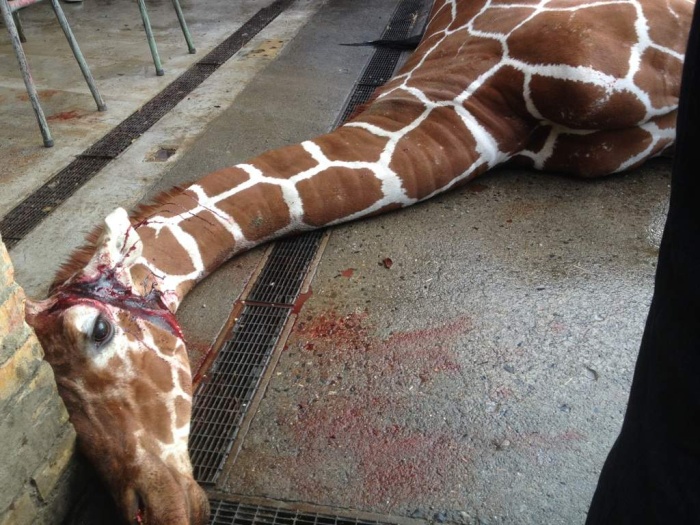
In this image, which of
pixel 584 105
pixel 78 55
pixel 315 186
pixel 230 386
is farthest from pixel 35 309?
pixel 78 55

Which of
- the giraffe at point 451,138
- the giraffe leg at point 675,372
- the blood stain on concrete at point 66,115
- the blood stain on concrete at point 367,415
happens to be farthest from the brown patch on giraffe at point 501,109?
the blood stain on concrete at point 66,115

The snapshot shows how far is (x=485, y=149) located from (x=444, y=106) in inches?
11.0

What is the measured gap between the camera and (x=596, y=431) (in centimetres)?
192

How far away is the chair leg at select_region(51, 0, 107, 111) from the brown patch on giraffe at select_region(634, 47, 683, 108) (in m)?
3.19

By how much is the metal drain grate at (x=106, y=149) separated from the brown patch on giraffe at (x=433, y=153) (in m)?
1.74

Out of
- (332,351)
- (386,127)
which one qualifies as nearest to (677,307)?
(332,351)

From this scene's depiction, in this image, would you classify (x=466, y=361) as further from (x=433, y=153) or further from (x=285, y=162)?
(x=285, y=162)

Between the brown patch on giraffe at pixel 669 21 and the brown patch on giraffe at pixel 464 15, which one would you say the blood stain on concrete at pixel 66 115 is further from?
the brown patch on giraffe at pixel 669 21

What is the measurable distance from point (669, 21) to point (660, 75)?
268mm

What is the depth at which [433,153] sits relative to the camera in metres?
2.92

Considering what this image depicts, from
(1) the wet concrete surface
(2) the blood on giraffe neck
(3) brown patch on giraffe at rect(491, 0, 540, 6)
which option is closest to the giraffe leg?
(1) the wet concrete surface

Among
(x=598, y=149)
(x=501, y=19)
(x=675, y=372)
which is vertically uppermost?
(x=675, y=372)

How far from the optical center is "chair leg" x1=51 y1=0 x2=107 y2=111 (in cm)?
394

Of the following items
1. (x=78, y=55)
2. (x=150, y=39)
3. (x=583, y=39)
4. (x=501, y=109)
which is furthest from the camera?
(x=150, y=39)
